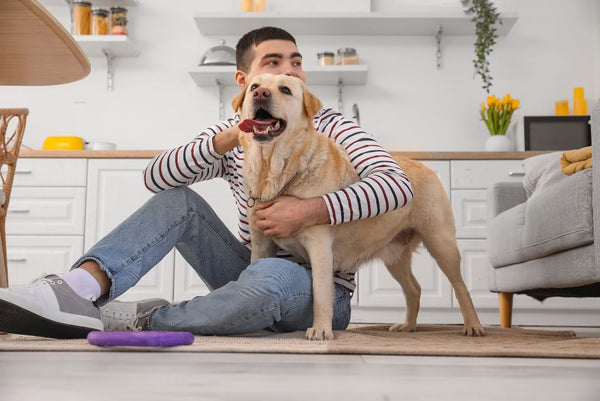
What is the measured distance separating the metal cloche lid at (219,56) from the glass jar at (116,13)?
582 mm

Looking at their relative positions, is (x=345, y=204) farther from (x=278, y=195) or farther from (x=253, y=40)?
(x=253, y=40)

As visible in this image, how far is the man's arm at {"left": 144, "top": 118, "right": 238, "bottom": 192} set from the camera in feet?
5.53

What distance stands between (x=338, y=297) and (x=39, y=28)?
1.06m

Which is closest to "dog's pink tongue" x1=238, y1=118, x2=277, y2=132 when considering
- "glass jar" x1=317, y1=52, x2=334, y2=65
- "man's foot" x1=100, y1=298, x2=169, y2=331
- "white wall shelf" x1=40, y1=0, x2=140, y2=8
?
"man's foot" x1=100, y1=298, x2=169, y2=331

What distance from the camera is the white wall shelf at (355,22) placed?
3869 mm

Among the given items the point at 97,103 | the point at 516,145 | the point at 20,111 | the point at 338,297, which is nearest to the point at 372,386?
the point at 338,297

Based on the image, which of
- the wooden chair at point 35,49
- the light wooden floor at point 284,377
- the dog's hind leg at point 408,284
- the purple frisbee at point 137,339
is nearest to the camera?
the light wooden floor at point 284,377

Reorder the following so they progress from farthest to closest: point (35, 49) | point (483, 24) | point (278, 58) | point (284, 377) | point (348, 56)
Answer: point (348, 56), point (483, 24), point (278, 58), point (35, 49), point (284, 377)

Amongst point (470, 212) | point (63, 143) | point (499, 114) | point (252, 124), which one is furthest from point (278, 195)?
point (499, 114)

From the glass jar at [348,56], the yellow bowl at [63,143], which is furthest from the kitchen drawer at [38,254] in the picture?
the glass jar at [348,56]

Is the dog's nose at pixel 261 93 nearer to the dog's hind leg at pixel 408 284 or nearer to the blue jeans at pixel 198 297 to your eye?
the blue jeans at pixel 198 297

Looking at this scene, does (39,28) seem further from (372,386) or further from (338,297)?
(338,297)

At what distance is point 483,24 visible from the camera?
12.5 feet

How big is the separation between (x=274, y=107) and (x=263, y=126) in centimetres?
5
